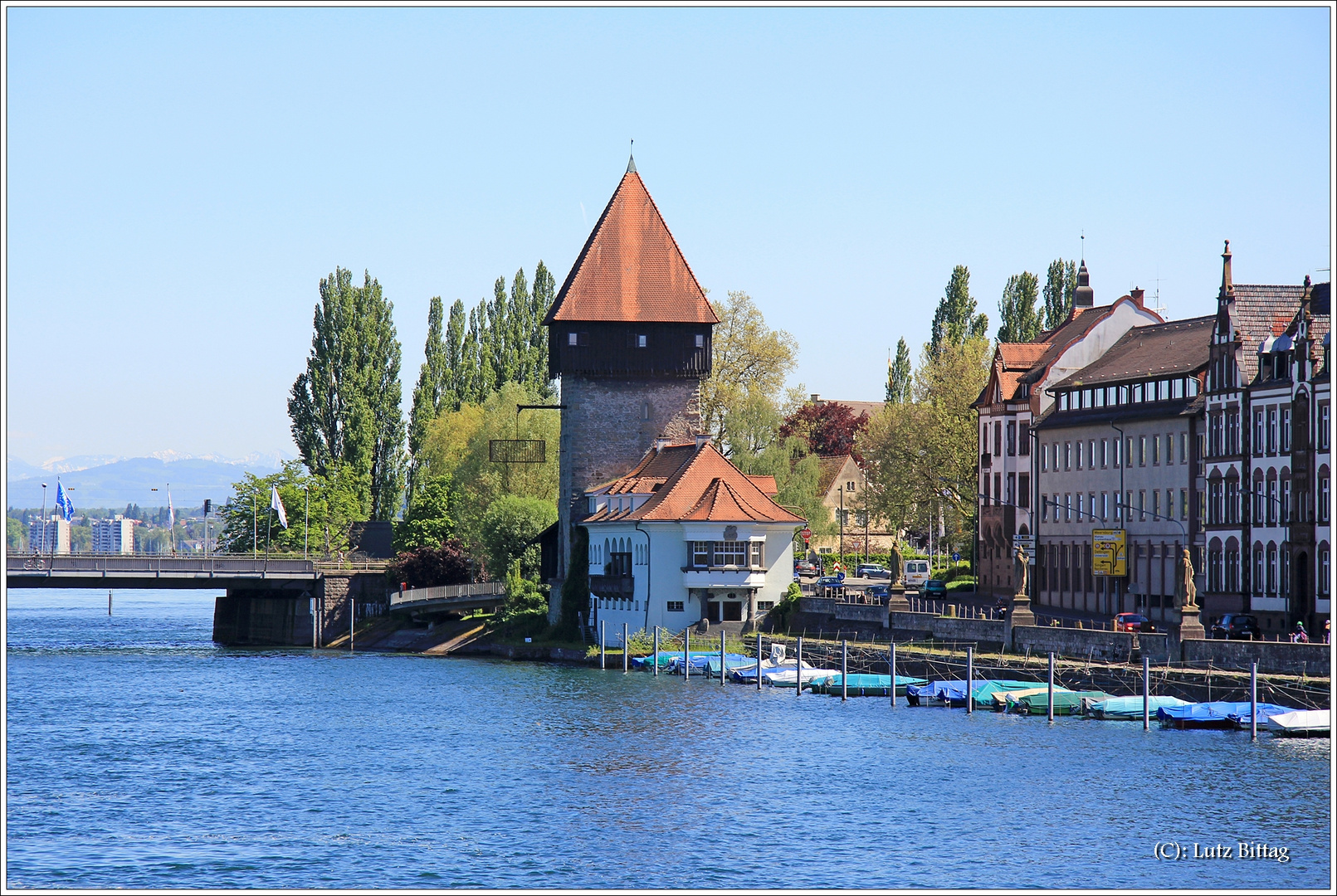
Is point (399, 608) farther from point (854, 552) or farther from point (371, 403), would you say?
point (854, 552)

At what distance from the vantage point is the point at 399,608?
112250 millimetres

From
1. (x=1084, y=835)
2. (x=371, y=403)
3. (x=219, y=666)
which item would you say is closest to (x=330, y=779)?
(x=1084, y=835)

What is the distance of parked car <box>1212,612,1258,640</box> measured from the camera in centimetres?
6894

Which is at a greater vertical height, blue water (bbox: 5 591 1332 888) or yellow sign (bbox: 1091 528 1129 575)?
yellow sign (bbox: 1091 528 1129 575)

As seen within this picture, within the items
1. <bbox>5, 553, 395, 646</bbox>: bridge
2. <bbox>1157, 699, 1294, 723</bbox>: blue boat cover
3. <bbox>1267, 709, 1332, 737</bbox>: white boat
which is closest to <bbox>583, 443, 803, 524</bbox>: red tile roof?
<bbox>5, 553, 395, 646</bbox>: bridge

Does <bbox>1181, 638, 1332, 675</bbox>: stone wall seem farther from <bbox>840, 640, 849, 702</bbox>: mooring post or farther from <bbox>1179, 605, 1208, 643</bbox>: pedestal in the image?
<bbox>840, 640, 849, 702</bbox>: mooring post

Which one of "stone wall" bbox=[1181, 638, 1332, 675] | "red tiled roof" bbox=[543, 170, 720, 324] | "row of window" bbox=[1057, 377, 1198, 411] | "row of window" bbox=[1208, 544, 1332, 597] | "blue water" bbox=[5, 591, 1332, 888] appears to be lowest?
"blue water" bbox=[5, 591, 1332, 888]

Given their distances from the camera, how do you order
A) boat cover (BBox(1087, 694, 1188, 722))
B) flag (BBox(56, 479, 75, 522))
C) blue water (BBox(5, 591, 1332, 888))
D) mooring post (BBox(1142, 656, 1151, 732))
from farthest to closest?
flag (BBox(56, 479, 75, 522))
boat cover (BBox(1087, 694, 1188, 722))
mooring post (BBox(1142, 656, 1151, 732))
blue water (BBox(5, 591, 1332, 888))

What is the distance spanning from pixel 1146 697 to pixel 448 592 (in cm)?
5771

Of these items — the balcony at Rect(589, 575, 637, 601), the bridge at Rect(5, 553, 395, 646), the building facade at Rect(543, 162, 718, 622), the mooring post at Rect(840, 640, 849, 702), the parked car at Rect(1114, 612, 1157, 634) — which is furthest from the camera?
the bridge at Rect(5, 553, 395, 646)

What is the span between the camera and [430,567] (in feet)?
384

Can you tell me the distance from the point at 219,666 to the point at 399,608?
52.3 ft

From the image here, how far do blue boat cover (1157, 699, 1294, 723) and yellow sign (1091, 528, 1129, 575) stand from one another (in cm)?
3024

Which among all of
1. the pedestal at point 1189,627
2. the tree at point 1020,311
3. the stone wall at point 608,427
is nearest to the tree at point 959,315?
the tree at point 1020,311
